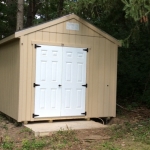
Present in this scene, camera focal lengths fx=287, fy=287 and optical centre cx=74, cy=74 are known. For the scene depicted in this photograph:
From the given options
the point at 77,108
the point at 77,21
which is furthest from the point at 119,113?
the point at 77,21

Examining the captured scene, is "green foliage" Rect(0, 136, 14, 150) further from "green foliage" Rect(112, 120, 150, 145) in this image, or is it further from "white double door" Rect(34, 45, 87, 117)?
"green foliage" Rect(112, 120, 150, 145)

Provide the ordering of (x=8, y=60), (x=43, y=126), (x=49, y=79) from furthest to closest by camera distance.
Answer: (x=8, y=60) → (x=49, y=79) → (x=43, y=126)

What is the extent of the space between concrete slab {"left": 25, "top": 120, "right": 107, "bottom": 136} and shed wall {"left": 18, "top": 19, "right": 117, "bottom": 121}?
0.37m

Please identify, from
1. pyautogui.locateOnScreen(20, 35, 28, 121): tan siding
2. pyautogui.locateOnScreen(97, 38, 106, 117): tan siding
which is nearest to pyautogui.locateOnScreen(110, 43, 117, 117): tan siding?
pyautogui.locateOnScreen(97, 38, 106, 117): tan siding

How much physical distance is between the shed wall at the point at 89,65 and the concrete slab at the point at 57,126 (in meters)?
0.37

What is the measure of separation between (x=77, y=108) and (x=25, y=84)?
1644 mm

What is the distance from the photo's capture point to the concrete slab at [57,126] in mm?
6621

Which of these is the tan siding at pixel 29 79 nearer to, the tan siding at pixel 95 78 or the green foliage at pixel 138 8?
the tan siding at pixel 95 78

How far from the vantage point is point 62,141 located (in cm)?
616

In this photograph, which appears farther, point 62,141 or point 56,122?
point 56,122

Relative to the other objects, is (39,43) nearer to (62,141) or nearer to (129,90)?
(62,141)

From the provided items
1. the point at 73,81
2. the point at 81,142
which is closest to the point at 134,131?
the point at 81,142

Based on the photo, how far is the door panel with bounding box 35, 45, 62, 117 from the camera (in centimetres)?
763

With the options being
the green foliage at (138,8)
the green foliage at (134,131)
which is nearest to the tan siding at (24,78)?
the green foliage at (134,131)
